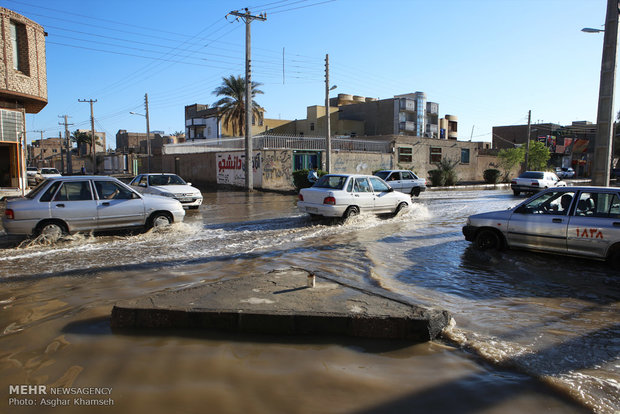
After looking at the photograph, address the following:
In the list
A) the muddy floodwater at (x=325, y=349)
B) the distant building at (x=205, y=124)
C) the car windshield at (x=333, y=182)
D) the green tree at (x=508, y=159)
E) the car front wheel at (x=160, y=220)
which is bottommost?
the muddy floodwater at (x=325, y=349)

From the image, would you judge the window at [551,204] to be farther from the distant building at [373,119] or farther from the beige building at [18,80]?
the distant building at [373,119]

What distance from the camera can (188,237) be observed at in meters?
10.8

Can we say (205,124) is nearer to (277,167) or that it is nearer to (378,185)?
(277,167)

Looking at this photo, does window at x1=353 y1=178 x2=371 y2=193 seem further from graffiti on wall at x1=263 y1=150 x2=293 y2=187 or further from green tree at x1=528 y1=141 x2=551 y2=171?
green tree at x1=528 y1=141 x2=551 y2=171

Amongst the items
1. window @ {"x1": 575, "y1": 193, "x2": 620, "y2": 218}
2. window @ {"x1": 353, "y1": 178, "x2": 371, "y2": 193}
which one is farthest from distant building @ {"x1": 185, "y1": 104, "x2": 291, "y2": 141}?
window @ {"x1": 575, "y1": 193, "x2": 620, "y2": 218}

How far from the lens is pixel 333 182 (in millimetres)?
13461

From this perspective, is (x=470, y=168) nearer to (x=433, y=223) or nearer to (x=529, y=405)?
(x=433, y=223)

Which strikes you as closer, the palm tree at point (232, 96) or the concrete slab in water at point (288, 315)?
the concrete slab in water at point (288, 315)

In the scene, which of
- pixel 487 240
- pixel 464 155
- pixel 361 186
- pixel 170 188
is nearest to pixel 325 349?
pixel 487 240

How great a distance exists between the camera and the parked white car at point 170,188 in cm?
1633

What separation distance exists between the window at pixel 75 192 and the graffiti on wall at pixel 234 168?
61.5ft

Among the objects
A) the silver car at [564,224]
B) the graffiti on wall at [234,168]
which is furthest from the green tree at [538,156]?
the silver car at [564,224]

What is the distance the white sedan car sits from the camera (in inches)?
503

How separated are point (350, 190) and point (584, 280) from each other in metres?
7.13
